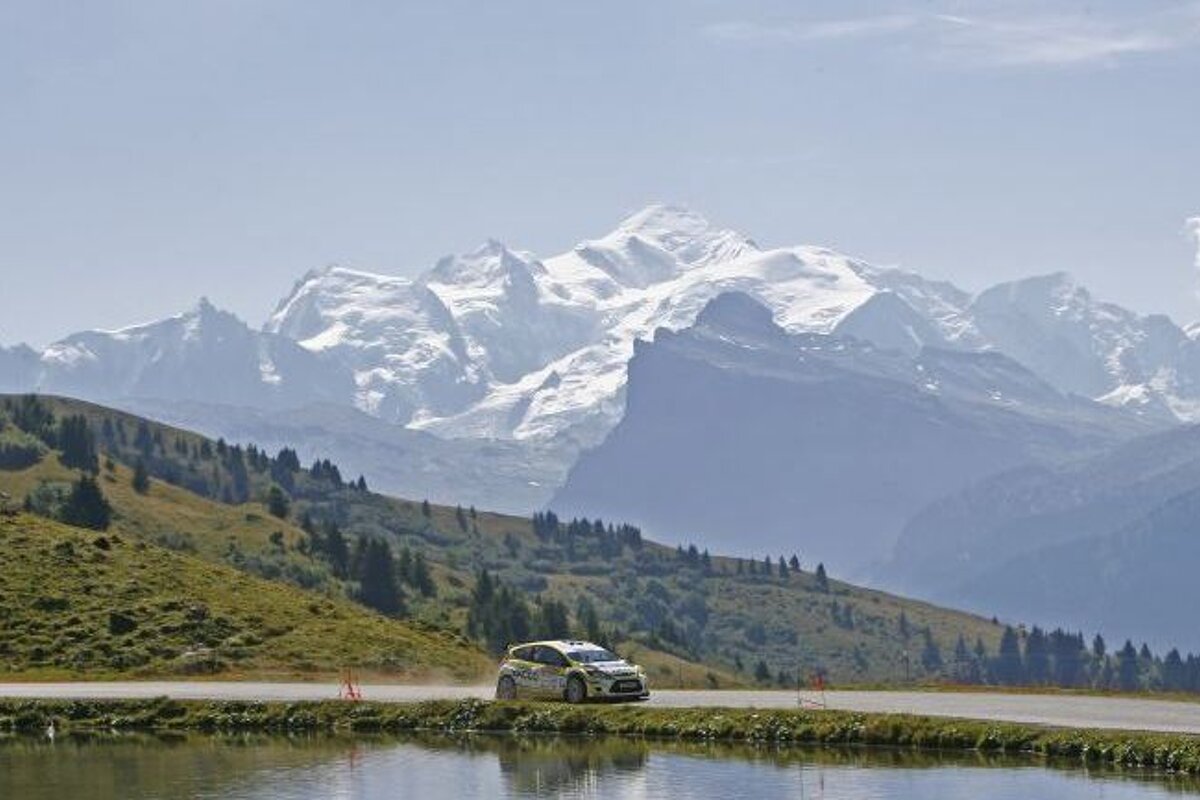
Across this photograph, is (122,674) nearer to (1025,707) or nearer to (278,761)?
(278,761)

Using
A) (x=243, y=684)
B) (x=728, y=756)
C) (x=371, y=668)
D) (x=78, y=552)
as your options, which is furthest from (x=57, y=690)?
(x=728, y=756)

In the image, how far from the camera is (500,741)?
7294 centimetres

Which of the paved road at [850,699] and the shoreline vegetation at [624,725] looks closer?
the shoreline vegetation at [624,725]

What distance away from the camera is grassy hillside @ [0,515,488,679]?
101938 mm

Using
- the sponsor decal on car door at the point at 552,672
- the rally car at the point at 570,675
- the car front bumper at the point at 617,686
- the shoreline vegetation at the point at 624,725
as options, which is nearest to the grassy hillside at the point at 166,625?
the shoreline vegetation at the point at 624,725

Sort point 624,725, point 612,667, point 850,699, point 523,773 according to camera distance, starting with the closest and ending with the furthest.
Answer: point 523,773
point 624,725
point 612,667
point 850,699

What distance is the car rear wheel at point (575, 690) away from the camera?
261 feet

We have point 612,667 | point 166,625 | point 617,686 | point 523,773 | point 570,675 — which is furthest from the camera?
point 166,625

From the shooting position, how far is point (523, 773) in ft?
205

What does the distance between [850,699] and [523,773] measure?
24108 millimetres

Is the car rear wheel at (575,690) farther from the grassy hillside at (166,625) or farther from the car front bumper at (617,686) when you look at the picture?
the grassy hillside at (166,625)

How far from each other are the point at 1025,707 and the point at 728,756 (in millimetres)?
15431

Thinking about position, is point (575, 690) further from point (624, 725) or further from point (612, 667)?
point (624, 725)

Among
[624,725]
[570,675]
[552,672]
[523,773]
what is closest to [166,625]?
[552,672]
